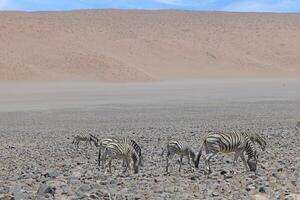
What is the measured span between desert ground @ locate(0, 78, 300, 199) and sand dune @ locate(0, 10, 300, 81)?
40.3ft

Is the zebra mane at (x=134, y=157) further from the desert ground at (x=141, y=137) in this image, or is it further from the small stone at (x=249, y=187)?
the small stone at (x=249, y=187)

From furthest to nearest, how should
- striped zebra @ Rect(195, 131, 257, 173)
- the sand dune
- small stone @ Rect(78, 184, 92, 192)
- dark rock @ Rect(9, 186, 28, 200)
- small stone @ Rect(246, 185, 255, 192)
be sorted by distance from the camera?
1. the sand dune
2. striped zebra @ Rect(195, 131, 257, 173)
3. small stone @ Rect(78, 184, 92, 192)
4. small stone @ Rect(246, 185, 255, 192)
5. dark rock @ Rect(9, 186, 28, 200)

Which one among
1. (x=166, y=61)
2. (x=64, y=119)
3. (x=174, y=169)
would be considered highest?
(x=166, y=61)

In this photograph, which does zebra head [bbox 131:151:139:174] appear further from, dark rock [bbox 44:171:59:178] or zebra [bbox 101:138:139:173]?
dark rock [bbox 44:171:59:178]

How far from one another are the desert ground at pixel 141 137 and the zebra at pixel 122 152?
0.94ft

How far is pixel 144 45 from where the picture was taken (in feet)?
270

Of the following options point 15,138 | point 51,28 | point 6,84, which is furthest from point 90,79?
point 15,138

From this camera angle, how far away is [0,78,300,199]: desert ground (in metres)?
10.6

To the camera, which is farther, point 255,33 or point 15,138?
point 255,33

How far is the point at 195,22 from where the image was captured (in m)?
98.8

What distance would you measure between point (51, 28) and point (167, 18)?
2333cm

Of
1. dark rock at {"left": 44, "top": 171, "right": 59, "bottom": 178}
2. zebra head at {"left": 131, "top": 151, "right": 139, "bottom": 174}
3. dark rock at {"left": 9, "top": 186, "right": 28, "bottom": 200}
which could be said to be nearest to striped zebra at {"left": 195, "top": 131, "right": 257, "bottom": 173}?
zebra head at {"left": 131, "top": 151, "right": 139, "bottom": 174}

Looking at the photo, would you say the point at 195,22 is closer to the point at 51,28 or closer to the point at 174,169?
the point at 51,28

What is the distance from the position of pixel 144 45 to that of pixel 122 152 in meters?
69.5
